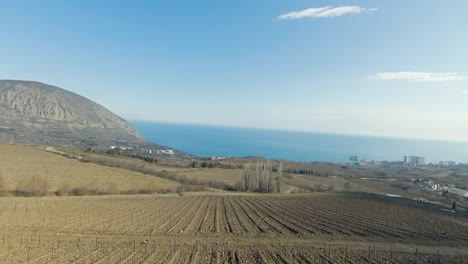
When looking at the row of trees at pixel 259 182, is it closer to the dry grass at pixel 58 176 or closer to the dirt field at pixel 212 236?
the dry grass at pixel 58 176

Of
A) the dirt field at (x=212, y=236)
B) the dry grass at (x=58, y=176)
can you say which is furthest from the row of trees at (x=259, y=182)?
the dirt field at (x=212, y=236)

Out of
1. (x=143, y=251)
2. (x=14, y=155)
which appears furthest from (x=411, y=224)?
(x=14, y=155)

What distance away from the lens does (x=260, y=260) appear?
53.2 feet

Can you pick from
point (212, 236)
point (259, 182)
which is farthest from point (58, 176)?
point (212, 236)

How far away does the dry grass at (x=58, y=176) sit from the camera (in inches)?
1730

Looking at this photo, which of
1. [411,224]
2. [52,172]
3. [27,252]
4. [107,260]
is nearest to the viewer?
[107,260]

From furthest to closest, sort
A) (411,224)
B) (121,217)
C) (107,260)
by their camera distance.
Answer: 1. (411,224)
2. (121,217)
3. (107,260)

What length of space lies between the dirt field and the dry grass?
10.5 m

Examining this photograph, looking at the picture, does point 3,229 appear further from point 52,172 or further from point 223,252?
point 52,172

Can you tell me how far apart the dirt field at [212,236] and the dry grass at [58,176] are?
Answer: 10531 mm

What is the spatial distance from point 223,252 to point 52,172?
45.7 m

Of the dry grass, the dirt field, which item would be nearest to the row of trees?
the dry grass

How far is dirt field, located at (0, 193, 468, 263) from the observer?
54.9 ft

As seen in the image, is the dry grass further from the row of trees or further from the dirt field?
the row of trees
